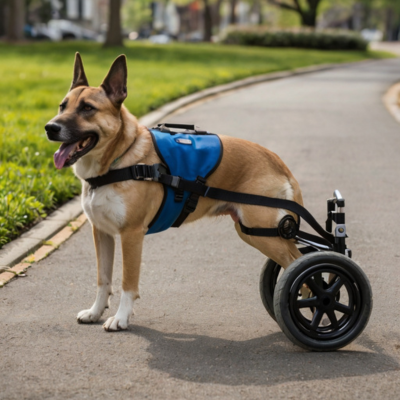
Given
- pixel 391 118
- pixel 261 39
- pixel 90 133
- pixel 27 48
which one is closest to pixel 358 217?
pixel 90 133

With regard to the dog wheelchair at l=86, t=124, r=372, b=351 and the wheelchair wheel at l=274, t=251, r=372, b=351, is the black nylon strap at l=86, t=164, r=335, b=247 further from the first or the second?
the wheelchair wheel at l=274, t=251, r=372, b=351

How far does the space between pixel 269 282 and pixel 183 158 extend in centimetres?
104

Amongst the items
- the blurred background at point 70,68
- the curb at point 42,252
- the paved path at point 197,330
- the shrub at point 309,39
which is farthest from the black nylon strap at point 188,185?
the shrub at point 309,39

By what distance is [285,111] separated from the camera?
1510 centimetres

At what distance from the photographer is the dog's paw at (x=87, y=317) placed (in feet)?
15.7

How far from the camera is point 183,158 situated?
4.64 m

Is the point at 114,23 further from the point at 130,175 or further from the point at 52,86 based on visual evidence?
the point at 130,175

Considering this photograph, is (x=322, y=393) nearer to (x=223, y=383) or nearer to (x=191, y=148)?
(x=223, y=383)

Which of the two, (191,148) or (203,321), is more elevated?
(191,148)

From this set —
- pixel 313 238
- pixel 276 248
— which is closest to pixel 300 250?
pixel 313 238

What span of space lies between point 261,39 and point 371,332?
37.0m

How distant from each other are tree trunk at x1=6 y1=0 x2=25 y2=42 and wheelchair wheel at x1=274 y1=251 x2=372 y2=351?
106 ft

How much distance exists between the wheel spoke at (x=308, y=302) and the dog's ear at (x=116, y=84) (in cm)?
168

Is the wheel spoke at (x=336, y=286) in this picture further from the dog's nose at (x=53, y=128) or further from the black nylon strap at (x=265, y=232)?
the dog's nose at (x=53, y=128)
